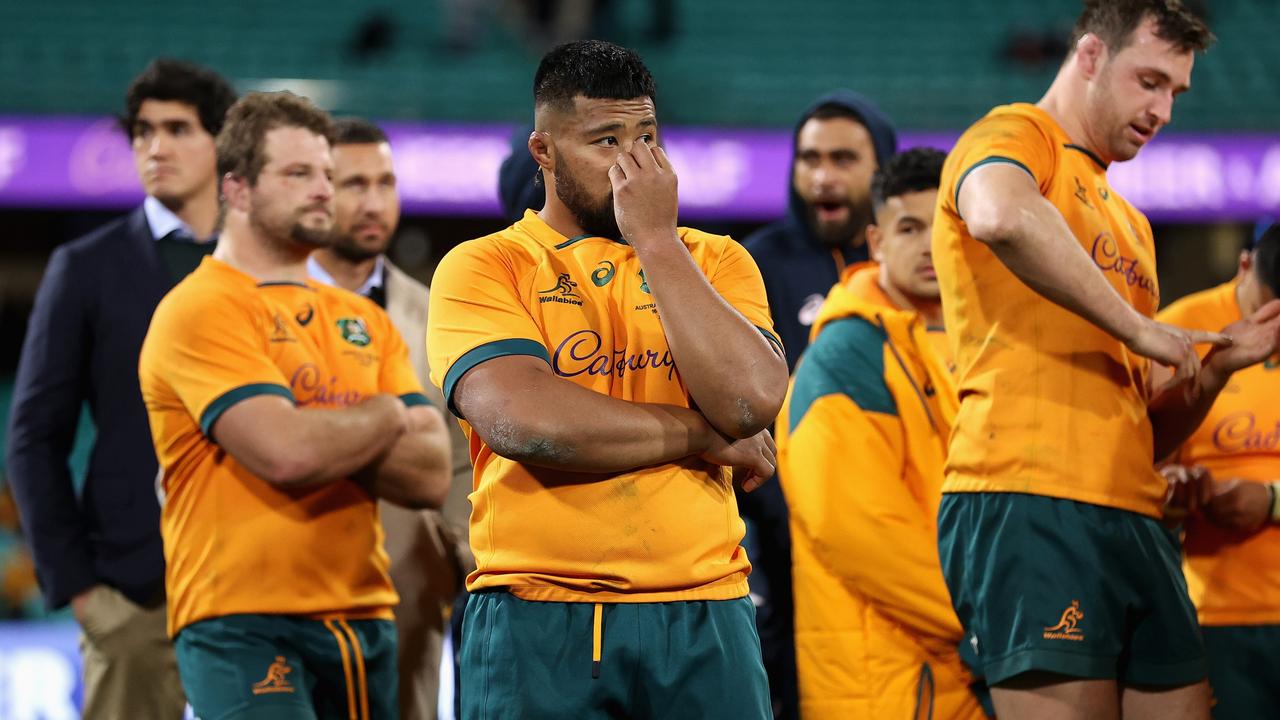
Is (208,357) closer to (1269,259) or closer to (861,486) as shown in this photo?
(861,486)

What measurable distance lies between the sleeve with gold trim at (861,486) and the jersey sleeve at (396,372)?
1109 millimetres

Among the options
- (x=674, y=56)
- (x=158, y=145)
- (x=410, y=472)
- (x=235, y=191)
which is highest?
(x=674, y=56)

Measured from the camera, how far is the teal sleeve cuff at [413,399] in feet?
14.2

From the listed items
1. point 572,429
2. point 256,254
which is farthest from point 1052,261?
point 256,254

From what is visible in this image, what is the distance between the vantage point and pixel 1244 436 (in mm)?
4695

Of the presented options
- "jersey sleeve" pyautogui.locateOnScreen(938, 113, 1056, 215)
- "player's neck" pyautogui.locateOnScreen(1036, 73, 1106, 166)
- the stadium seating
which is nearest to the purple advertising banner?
the stadium seating

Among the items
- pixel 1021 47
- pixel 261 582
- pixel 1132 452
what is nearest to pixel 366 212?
pixel 261 582

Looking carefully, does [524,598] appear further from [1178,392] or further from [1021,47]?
[1021,47]

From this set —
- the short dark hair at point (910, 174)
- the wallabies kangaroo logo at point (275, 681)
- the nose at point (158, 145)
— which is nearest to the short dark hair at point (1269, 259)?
the short dark hair at point (910, 174)

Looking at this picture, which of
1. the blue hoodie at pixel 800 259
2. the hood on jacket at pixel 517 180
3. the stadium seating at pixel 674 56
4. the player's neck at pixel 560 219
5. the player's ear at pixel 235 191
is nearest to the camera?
the player's neck at pixel 560 219

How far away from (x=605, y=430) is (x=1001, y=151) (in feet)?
4.46

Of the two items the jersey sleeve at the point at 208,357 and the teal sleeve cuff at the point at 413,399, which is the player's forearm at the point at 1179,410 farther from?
the jersey sleeve at the point at 208,357

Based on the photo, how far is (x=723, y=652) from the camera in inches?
111

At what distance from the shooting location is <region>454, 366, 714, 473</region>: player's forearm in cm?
277
